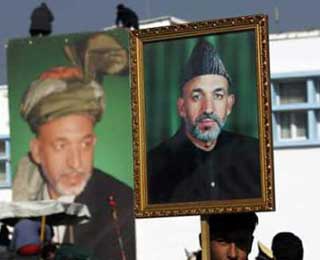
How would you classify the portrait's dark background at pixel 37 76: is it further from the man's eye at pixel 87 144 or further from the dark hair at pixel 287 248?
the dark hair at pixel 287 248

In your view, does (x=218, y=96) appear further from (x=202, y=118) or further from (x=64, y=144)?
(x=64, y=144)

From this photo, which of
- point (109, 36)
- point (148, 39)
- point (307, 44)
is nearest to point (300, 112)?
point (307, 44)

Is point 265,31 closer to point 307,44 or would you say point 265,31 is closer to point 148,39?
point 148,39

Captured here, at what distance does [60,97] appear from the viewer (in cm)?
2916

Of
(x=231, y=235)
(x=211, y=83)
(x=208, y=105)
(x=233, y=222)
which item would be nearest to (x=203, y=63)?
(x=211, y=83)

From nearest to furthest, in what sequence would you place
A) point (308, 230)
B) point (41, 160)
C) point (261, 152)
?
point (261, 152) → point (308, 230) → point (41, 160)

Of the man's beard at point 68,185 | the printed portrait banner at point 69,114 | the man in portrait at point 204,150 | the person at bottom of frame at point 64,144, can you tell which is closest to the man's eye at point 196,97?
the man in portrait at point 204,150

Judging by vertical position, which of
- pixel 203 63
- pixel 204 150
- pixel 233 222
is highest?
pixel 203 63

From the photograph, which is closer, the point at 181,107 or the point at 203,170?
the point at 203,170

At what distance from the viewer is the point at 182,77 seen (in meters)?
7.68

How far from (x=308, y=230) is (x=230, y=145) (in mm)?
19758

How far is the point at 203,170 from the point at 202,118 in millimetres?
290

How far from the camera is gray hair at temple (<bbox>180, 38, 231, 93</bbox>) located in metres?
7.51

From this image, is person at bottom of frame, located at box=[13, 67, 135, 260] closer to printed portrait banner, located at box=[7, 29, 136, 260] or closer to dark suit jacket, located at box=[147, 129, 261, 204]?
printed portrait banner, located at box=[7, 29, 136, 260]
